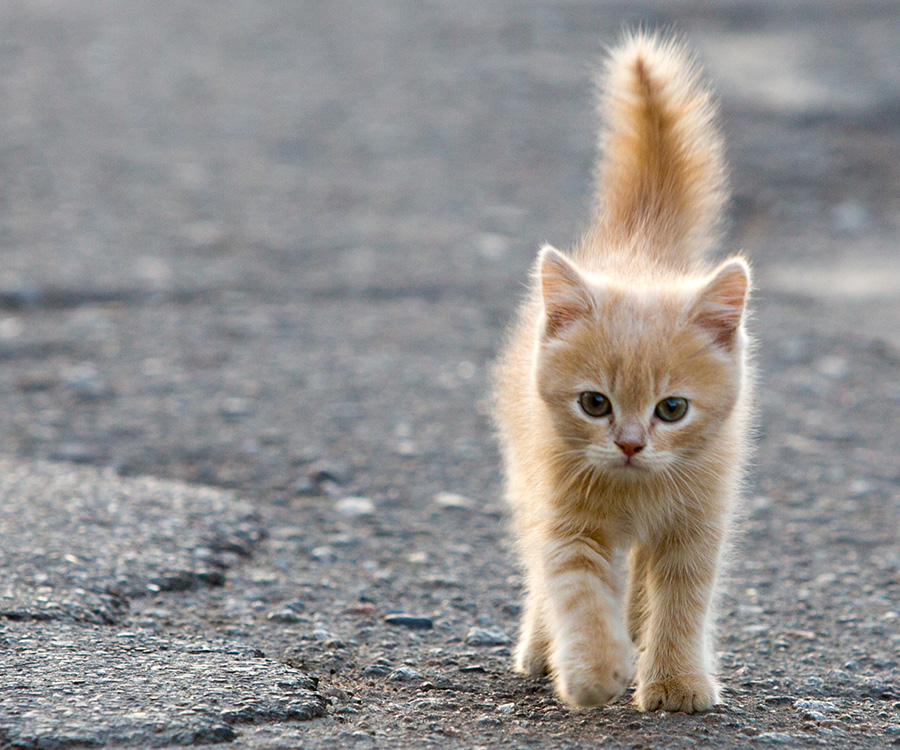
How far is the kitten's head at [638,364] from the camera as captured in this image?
287 centimetres

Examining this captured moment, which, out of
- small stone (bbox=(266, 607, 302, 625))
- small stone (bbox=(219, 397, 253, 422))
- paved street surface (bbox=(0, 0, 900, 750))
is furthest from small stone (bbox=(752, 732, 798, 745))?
small stone (bbox=(219, 397, 253, 422))

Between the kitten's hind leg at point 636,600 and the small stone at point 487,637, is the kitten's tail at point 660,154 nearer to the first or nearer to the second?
the kitten's hind leg at point 636,600

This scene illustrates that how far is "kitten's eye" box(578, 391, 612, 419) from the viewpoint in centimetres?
291

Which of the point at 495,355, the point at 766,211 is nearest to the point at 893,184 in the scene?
the point at 766,211

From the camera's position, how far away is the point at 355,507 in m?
4.38

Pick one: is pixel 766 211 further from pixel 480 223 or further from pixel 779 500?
pixel 779 500

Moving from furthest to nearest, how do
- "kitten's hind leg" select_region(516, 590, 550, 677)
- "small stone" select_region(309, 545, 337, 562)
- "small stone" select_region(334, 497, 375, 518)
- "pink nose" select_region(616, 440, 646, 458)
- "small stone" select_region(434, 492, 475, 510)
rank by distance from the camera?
"small stone" select_region(434, 492, 475, 510)
"small stone" select_region(334, 497, 375, 518)
"small stone" select_region(309, 545, 337, 562)
"kitten's hind leg" select_region(516, 590, 550, 677)
"pink nose" select_region(616, 440, 646, 458)

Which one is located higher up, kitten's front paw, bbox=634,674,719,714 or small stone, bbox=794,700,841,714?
kitten's front paw, bbox=634,674,719,714

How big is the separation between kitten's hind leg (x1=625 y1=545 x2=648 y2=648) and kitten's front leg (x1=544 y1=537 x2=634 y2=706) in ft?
0.93

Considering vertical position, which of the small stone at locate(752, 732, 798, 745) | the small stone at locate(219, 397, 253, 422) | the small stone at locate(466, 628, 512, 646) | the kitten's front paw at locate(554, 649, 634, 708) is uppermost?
the small stone at locate(219, 397, 253, 422)

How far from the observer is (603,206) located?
397cm

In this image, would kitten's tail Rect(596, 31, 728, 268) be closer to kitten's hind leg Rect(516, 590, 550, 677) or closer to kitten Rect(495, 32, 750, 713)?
kitten Rect(495, 32, 750, 713)

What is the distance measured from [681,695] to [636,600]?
51cm

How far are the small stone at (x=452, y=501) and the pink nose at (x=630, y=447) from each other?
1.70m
